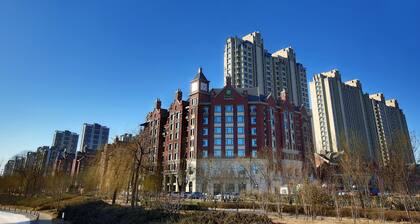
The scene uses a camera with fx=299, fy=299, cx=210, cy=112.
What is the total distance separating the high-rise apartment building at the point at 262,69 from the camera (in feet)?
331

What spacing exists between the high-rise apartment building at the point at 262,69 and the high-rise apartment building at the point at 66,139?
103 metres

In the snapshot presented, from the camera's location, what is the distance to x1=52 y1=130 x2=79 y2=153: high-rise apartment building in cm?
16012

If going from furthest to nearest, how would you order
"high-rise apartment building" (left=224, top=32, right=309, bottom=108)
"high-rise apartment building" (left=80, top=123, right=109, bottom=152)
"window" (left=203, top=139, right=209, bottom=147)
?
"high-rise apartment building" (left=80, top=123, right=109, bottom=152) < "high-rise apartment building" (left=224, top=32, right=309, bottom=108) < "window" (left=203, top=139, right=209, bottom=147)

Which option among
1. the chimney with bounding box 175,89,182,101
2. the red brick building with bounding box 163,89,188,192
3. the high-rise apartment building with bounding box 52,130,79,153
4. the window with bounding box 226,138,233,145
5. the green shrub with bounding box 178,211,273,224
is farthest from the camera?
the high-rise apartment building with bounding box 52,130,79,153

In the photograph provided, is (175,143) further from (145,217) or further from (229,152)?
(145,217)

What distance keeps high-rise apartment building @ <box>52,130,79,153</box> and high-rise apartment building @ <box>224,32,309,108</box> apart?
10305 cm

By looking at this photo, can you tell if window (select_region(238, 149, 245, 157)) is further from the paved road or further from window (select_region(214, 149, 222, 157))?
the paved road

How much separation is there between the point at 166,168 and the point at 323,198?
48.9 meters

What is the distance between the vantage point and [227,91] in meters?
66.3

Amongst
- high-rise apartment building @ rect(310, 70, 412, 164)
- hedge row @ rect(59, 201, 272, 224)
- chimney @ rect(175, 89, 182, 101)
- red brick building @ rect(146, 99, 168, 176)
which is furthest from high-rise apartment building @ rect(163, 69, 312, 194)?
high-rise apartment building @ rect(310, 70, 412, 164)

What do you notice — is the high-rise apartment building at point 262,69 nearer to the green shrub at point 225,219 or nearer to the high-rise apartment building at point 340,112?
the high-rise apartment building at point 340,112

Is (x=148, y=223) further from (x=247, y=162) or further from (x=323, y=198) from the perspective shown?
(x=247, y=162)

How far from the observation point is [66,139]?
534ft

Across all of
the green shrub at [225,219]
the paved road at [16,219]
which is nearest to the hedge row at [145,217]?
the green shrub at [225,219]
